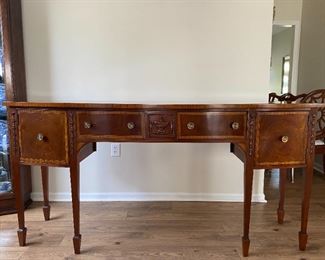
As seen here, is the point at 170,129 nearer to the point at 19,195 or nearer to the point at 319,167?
the point at 19,195

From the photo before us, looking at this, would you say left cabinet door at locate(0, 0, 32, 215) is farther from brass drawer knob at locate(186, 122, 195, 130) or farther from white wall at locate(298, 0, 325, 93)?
white wall at locate(298, 0, 325, 93)

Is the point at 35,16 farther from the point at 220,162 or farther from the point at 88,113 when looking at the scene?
the point at 220,162

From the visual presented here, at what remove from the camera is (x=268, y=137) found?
1497 mm

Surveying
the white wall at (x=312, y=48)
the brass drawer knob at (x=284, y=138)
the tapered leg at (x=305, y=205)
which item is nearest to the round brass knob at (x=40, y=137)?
the brass drawer knob at (x=284, y=138)

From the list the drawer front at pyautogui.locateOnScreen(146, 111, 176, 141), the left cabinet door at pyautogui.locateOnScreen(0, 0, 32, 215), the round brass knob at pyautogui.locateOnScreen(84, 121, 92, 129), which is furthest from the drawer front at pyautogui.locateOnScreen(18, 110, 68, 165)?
the left cabinet door at pyautogui.locateOnScreen(0, 0, 32, 215)

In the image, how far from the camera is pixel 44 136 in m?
1.52

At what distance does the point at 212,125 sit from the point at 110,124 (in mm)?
535

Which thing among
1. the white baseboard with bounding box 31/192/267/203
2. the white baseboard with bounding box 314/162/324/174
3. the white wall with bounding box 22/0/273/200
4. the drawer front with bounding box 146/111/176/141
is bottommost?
the white baseboard with bounding box 314/162/324/174

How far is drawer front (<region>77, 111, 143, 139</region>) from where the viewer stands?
151 centimetres

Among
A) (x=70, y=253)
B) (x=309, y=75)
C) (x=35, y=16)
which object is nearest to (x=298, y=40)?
(x=309, y=75)

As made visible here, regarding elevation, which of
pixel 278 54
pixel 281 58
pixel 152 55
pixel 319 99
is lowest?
pixel 319 99

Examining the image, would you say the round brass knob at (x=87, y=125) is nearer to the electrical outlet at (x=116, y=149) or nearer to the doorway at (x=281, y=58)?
the electrical outlet at (x=116, y=149)

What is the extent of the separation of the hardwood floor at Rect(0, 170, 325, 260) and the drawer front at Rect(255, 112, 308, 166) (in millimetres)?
533

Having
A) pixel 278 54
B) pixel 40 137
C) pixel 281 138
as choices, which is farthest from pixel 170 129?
pixel 278 54
